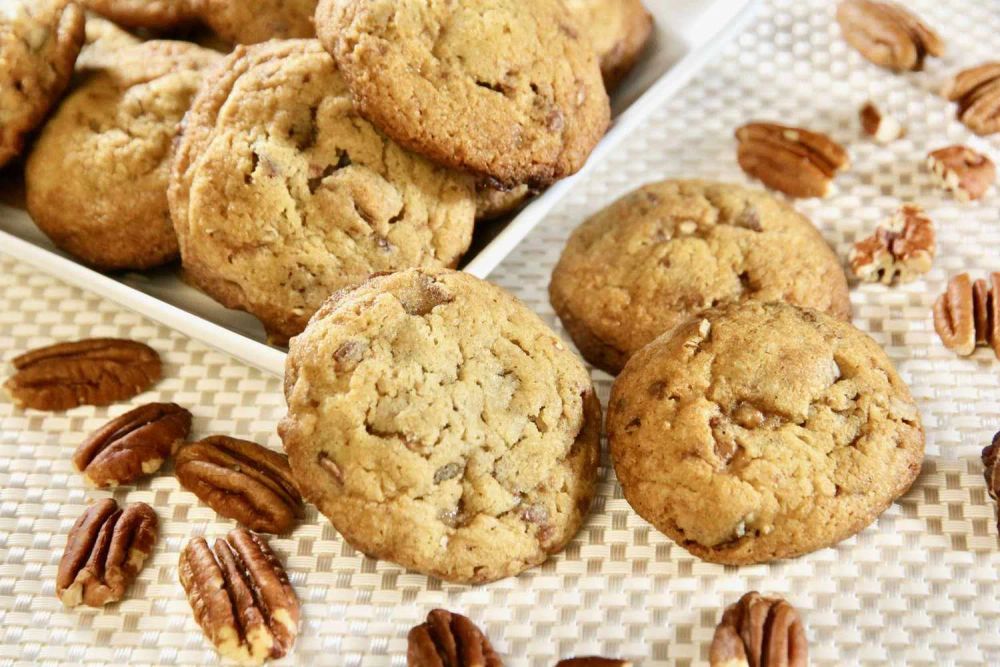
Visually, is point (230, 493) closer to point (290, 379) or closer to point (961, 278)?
point (290, 379)

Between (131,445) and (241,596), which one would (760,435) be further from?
(131,445)

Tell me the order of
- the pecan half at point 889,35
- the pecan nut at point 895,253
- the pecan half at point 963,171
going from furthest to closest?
the pecan half at point 889,35 < the pecan half at point 963,171 < the pecan nut at point 895,253

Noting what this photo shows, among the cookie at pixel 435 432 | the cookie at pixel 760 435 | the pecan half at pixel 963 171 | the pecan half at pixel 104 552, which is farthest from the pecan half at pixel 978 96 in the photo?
the pecan half at pixel 104 552

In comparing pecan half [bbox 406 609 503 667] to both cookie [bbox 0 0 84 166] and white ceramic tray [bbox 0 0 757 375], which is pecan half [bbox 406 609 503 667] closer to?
white ceramic tray [bbox 0 0 757 375]

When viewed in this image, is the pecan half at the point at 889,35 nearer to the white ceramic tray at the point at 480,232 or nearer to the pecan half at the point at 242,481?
the white ceramic tray at the point at 480,232

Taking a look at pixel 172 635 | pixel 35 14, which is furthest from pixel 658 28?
pixel 172 635

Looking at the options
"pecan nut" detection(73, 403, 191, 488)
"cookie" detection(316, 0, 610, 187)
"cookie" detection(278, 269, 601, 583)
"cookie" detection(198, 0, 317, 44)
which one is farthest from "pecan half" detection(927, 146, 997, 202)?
"pecan nut" detection(73, 403, 191, 488)
